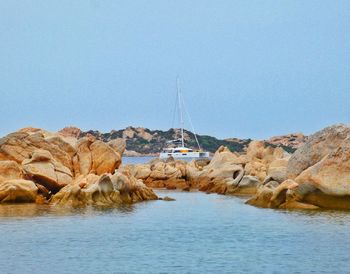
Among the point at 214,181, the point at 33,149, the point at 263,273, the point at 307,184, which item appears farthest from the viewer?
the point at 214,181

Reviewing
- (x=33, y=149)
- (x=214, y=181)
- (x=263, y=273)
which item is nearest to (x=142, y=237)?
(x=263, y=273)

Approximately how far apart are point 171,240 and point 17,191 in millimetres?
20581

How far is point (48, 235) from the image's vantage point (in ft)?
123

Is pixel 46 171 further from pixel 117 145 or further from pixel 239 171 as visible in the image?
pixel 239 171

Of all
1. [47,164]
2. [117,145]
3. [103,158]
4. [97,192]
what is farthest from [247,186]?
[47,164]

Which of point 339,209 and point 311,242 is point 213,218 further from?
point 311,242

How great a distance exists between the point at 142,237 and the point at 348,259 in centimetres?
1298

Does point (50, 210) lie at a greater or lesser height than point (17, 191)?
lesser

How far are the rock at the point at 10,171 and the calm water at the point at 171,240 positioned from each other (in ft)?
15.6

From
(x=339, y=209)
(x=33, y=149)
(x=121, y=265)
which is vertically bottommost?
(x=121, y=265)

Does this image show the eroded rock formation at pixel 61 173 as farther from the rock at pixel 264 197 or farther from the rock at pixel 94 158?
the rock at pixel 264 197

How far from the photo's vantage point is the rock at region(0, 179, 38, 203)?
52.7 meters

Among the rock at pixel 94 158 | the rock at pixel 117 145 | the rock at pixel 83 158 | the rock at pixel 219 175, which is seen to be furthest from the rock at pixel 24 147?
the rock at pixel 219 175

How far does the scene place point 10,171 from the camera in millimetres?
56000
